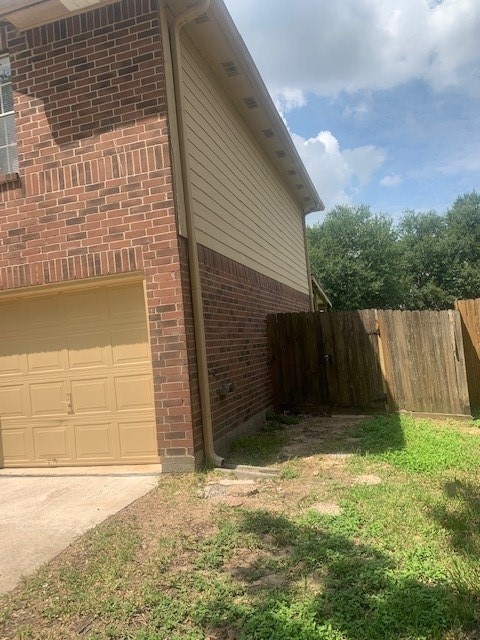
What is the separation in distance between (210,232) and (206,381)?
200cm

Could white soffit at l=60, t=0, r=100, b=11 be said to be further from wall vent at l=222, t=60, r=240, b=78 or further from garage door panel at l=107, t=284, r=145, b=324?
garage door panel at l=107, t=284, r=145, b=324

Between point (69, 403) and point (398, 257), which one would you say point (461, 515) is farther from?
point (398, 257)

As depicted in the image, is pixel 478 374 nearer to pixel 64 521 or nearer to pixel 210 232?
pixel 210 232

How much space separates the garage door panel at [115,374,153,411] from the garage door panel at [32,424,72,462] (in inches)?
31.5

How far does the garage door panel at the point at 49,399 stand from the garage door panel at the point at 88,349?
0.32 meters

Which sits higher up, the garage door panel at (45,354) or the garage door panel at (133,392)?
the garage door panel at (45,354)

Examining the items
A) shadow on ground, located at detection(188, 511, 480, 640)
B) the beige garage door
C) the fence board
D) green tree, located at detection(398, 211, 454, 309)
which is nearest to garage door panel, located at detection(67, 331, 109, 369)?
the beige garage door

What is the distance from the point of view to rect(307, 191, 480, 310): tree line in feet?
92.9

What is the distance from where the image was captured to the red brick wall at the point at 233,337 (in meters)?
5.92

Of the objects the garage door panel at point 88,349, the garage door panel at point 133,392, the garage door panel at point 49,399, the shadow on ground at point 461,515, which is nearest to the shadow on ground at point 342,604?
the shadow on ground at point 461,515

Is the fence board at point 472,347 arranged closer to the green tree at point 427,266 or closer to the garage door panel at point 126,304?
the garage door panel at point 126,304

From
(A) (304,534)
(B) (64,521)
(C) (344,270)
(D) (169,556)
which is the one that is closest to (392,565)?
(A) (304,534)

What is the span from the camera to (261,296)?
896 centimetres

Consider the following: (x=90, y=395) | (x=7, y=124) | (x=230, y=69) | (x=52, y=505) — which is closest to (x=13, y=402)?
(x=90, y=395)
